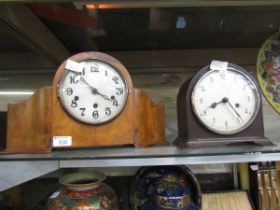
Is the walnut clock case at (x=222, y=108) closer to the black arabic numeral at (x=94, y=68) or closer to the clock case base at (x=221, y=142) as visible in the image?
the clock case base at (x=221, y=142)

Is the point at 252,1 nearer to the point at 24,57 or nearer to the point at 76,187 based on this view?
the point at 76,187

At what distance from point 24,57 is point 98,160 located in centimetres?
62

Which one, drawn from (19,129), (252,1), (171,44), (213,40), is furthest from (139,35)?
(19,129)

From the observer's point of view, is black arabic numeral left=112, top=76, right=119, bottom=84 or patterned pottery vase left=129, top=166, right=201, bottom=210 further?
patterned pottery vase left=129, top=166, right=201, bottom=210

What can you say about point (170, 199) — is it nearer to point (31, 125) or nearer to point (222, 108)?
point (222, 108)

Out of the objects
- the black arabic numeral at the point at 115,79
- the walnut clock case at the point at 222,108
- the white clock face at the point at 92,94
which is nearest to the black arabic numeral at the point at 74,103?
the white clock face at the point at 92,94

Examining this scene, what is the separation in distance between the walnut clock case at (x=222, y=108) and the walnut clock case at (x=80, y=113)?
0.40 ft

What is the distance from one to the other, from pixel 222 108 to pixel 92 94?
308 mm

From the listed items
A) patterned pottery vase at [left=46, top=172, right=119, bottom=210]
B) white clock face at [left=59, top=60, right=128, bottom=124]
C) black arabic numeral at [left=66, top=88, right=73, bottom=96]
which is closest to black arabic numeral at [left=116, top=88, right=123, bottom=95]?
white clock face at [left=59, top=60, right=128, bottom=124]

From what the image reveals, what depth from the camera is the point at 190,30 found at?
0.92 metres

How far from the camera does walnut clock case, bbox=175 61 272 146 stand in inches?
25.8

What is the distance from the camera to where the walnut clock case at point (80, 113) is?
64 centimetres

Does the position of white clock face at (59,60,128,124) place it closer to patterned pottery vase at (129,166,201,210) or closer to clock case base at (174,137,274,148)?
clock case base at (174,137,274,148)

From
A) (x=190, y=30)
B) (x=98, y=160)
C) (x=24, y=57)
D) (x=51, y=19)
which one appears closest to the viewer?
(x=98, y=160)
